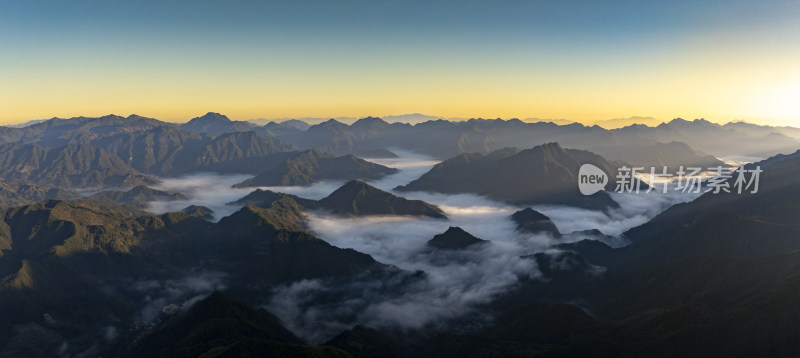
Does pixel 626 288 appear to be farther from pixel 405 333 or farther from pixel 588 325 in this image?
pixel 405 333

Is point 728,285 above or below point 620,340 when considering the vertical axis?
above

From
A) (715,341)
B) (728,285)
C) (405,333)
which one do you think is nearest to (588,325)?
(715,341)

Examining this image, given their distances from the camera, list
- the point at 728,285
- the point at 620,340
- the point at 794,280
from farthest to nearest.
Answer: the point at 728,285 → the point at 620,340 → the point at 794,280

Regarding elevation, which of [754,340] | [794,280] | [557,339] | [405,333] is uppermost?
[794,280]

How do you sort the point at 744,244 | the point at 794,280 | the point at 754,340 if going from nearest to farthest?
the point at 754,340 < the point at 794,280 < the point at 744,244

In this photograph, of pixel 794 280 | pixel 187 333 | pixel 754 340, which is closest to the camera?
pixel 754 340

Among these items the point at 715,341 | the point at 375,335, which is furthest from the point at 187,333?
the point at 715,341

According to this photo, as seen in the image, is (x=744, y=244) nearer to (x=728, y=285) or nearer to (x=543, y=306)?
(x=728, y=285)

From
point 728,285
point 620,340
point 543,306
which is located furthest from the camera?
point 543,306

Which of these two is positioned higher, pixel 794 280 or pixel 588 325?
pixel 794 280

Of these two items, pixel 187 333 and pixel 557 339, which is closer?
pixel 557 339
